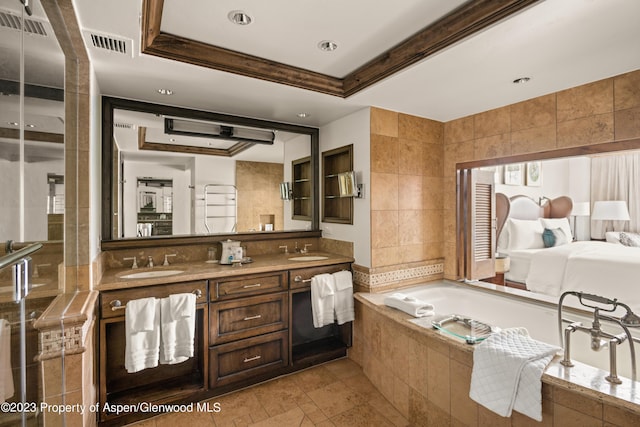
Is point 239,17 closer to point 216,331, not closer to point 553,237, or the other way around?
point 216,331

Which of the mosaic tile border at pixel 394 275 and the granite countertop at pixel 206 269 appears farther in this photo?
the mosaic tile border at pixel 394 275

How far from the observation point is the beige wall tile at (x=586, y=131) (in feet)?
6.61

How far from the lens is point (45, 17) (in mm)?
1255

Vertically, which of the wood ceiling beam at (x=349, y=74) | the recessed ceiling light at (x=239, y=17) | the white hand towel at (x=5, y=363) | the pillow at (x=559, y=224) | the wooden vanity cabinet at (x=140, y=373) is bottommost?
the wooden vanity cabinet at (x=140, y=373)

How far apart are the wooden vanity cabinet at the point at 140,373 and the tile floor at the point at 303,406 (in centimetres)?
14

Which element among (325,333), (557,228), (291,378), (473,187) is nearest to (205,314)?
(291,378)

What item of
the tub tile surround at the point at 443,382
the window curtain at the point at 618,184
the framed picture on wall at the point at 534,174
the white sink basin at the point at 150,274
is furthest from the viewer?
the framed picture on wall at the point at 534,174

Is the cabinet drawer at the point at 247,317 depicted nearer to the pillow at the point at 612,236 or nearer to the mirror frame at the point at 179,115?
the mirror frame at the point at 179,115

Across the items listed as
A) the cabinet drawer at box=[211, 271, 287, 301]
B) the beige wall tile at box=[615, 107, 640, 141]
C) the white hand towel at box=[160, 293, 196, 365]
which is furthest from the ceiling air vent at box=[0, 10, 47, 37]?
the beige wall tile at box=[615, 107, 640, 141]

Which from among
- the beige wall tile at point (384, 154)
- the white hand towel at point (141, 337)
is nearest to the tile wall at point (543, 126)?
the beige wall tile at point (384, 154)

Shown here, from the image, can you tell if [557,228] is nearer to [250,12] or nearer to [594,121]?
[594,121]

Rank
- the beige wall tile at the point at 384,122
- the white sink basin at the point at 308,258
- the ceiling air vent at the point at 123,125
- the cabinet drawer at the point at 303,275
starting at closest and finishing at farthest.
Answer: the ceiling air vent at the point at 123,125
the cabinet drawer at the point at 303,275
the beige wall tile at the point at 384,122
the white sink basin at the point at 308,258

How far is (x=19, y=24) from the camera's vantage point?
1.04 meters

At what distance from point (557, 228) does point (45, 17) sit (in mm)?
4352
